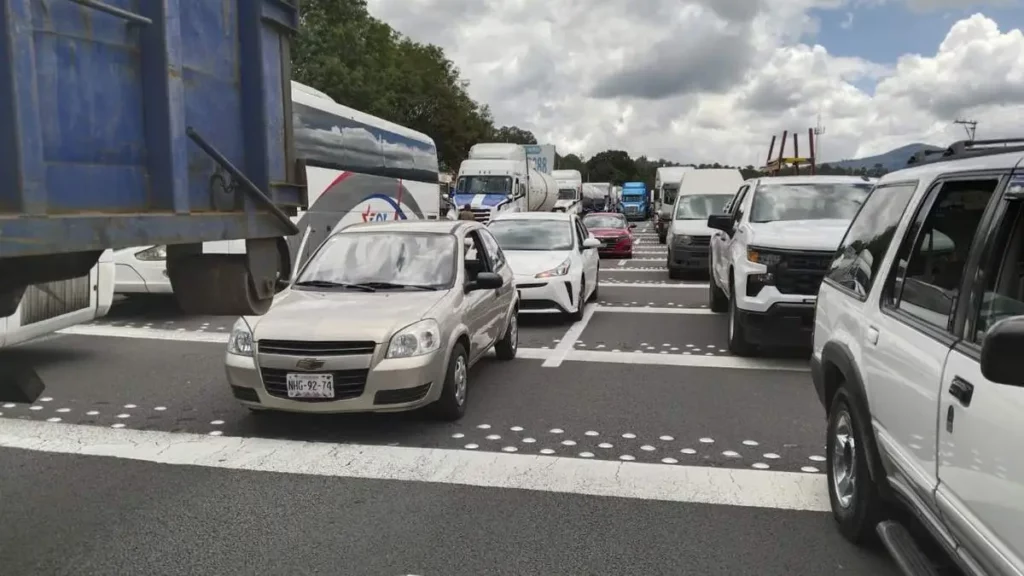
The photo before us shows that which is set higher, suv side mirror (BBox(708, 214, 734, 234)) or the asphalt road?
suv side mirror (BBox(708, 214, 734, 234))

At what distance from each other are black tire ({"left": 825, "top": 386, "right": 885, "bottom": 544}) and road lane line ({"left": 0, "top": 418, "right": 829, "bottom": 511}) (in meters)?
0.40

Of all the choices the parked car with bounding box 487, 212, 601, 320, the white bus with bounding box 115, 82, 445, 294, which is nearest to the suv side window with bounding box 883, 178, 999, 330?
the parked car with bounding box 487, 212, 601, 320

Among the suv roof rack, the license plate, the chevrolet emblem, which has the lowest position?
the license plate

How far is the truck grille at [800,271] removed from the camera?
7.95 metres

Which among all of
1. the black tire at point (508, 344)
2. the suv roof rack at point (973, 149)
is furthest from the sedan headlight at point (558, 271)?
the suv roof rack at point (973, 149)

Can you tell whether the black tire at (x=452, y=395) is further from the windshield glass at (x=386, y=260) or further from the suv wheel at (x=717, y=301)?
the suv wheel at (x=717, y=301)

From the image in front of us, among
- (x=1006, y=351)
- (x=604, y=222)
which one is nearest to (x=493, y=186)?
(x=604, y=222)

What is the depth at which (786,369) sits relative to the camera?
8.09m

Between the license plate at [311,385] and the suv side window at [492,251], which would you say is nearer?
the license plate at [311,385]

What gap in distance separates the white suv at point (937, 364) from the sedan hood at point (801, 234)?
12.3ft

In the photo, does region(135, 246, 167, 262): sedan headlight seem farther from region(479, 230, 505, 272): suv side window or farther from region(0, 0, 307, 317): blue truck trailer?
region(0, 0, 307, 317): blue truck trailer

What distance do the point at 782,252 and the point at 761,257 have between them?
239 mm

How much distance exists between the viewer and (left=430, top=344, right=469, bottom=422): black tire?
598 centimetres

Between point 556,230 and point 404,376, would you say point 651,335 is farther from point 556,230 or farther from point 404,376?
point 404,376
